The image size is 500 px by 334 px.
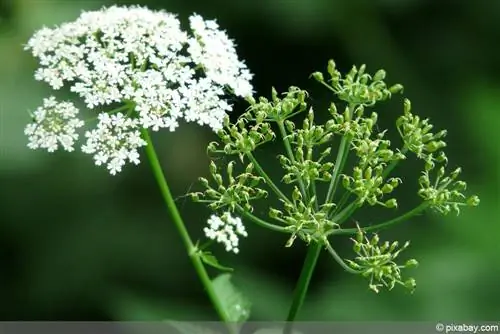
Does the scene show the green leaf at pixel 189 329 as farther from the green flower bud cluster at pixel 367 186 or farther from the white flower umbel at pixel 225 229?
the green flower bud cluster at pixel 367 186

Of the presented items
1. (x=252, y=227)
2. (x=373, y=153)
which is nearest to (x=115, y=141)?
(x=373, y=153)

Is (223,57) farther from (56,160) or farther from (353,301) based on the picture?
(56,160)

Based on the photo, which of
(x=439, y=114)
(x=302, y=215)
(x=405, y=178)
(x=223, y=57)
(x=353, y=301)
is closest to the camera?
(x=302, y=215)

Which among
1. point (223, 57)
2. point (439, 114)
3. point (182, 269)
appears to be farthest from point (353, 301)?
point (223, 57)

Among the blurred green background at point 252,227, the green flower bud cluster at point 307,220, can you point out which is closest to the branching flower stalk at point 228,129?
the green flower bud cluster at point 307,220

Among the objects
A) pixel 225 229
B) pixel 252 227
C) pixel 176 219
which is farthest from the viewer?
pixel 252 227

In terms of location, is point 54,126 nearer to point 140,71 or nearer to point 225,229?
point 140,71
